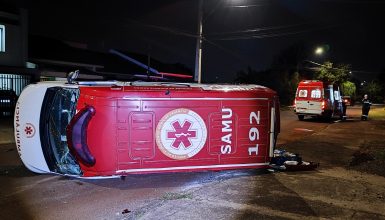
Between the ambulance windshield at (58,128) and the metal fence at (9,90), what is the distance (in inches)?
564

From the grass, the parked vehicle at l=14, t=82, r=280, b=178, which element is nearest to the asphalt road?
the parked vehicle at l=14, t=82, r=280, b=178

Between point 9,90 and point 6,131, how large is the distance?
6357mm

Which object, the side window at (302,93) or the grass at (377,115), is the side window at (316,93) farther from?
the grass at (377,115)

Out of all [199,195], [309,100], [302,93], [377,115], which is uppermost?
[302,93]

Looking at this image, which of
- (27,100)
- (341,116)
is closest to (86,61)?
(341,116)

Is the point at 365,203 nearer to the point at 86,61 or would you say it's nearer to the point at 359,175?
the point at 359,175

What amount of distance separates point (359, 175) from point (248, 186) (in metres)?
2.85

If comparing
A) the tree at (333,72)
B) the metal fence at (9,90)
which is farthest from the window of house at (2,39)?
the tree at (333,72)

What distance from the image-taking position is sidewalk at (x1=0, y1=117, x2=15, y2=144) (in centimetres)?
1305

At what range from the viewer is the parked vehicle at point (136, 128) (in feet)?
22.0

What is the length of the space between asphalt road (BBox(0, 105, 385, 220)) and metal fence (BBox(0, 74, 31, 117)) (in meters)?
12.0

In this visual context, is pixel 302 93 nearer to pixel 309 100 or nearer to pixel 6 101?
pixel 309 100

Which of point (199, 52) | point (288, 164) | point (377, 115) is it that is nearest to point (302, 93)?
point (199, 52)

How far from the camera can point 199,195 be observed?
6676mm
